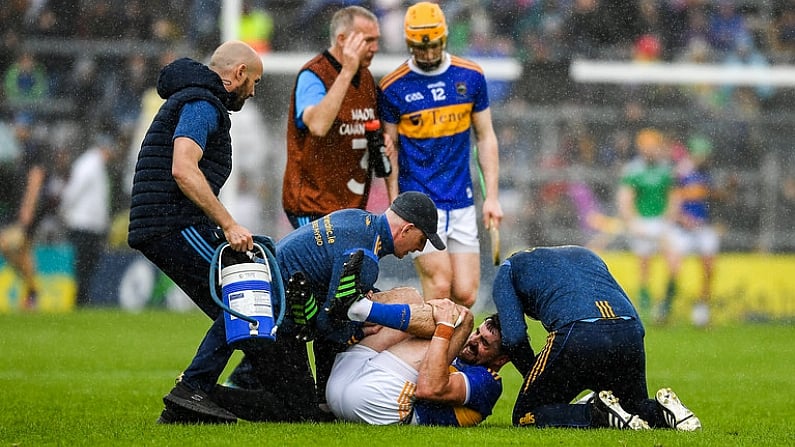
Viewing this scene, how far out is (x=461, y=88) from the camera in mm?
9578

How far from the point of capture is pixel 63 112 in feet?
63.5

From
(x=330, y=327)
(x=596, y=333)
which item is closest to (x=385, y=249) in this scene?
(x=330, y=327)

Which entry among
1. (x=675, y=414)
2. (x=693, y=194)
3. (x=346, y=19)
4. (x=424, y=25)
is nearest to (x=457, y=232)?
(x=424, y=25)

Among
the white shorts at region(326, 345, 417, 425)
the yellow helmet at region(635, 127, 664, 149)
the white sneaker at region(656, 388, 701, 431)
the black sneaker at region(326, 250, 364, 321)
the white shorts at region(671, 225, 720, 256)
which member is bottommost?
the white shorts at region(671, 225, 720, 256)

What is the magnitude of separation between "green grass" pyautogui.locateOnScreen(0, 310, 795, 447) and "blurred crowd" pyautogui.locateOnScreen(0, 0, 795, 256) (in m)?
3.23

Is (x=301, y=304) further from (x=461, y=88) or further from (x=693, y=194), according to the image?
(x=693, y=194)

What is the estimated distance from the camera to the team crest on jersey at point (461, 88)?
31.4 ft

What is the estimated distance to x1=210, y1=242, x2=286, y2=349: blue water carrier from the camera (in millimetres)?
6496

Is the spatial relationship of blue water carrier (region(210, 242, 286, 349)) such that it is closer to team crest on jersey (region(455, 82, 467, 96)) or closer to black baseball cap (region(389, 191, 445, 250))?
black baseball cap (region(389, 191, 445, 250))

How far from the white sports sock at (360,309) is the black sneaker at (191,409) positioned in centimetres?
83

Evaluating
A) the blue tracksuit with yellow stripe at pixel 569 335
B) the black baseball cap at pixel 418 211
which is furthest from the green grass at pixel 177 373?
the black baseball cap at pixel 418 211

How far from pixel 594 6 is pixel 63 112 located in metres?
8.53

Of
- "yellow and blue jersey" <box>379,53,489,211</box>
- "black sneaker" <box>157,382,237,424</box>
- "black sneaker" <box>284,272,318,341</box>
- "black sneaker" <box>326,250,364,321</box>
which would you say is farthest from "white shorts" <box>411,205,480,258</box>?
"black sneaker" <box>157,382,237,424</box>

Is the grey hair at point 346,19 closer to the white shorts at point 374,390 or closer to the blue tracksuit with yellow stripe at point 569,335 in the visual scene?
the blue tracksuit with yellow stripe at point 569,335
